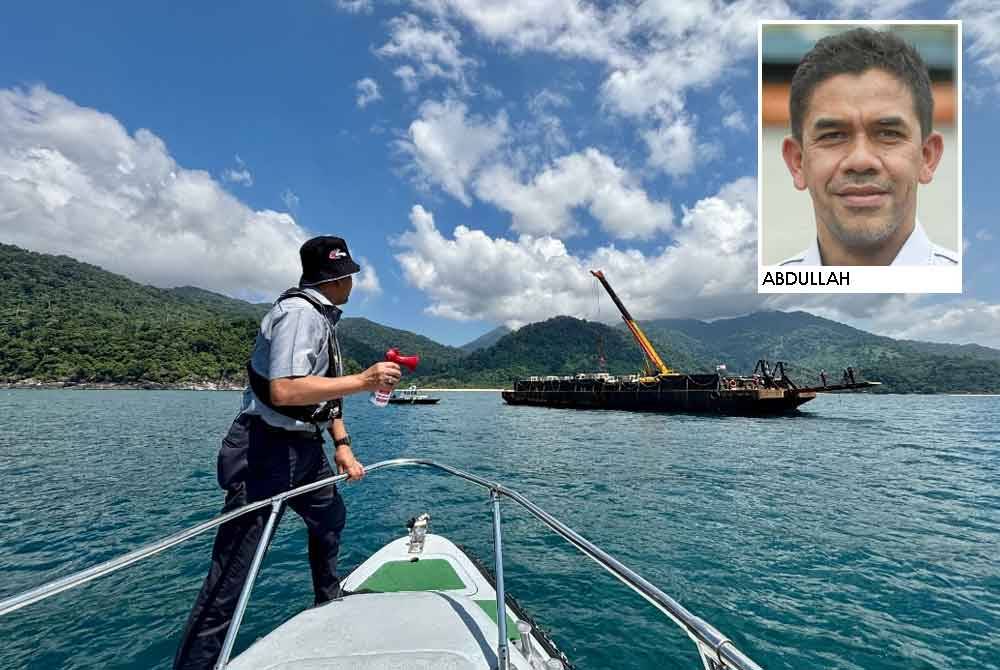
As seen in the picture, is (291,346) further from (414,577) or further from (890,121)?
(890,121)

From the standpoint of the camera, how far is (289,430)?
2904mm

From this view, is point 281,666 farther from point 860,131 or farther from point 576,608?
point 860,131

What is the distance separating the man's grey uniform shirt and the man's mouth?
8.56m

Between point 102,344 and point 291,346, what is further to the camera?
point 102,344

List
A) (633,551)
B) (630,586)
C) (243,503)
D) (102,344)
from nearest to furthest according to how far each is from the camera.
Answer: (630,586), (243,503), (633,551), (102,344)

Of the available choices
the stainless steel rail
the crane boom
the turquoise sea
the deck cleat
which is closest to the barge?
the crane boom

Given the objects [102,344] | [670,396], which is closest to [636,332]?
[670,396]

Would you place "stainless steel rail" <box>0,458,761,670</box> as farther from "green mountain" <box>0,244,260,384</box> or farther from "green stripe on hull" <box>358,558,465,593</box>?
"green mountain" <box>0,244,260,384</box>

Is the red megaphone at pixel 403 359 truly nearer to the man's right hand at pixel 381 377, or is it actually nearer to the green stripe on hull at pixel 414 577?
the man's right hand at pixel 381 377

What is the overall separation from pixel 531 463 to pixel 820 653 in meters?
12.7

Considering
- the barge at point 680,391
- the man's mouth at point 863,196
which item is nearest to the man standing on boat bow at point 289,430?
the man's mouth at point 863,196

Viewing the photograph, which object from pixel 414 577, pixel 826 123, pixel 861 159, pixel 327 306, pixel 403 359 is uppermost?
pixel 826 123

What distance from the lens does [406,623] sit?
245 centimetres

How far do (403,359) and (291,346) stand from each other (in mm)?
653
